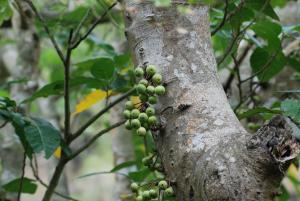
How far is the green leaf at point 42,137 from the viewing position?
67.9 inches

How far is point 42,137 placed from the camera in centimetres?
175

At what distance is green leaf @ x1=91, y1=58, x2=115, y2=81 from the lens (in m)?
1.94

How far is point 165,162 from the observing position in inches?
53.1

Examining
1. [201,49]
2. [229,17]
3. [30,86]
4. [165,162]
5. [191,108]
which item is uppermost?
[30,86]

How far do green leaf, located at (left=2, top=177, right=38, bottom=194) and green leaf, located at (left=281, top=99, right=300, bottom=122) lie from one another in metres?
0.92

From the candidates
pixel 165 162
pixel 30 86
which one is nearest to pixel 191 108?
pixel 165 162

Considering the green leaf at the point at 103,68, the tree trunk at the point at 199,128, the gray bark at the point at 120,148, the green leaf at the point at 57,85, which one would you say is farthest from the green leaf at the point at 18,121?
the gray bark at the point at 120,148

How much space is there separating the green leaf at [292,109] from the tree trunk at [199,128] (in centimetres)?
25

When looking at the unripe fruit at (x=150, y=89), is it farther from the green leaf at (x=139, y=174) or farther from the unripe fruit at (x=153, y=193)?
the green leaf at (x=139, y=174)

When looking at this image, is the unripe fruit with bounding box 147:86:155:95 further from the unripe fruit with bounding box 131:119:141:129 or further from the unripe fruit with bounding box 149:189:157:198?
the unripe fruit with bounding box 149:189:157:198

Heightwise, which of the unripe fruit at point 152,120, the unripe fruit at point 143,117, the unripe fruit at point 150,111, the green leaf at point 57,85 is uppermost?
the green leaf at point 57,85

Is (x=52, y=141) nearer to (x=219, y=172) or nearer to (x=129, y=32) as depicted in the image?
(x=129, y=32)

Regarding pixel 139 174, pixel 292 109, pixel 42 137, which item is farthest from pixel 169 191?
pixel 139 174

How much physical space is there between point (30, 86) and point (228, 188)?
6.12 ft
